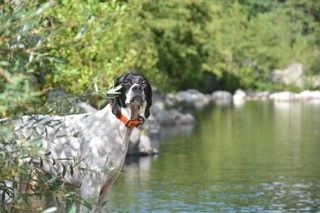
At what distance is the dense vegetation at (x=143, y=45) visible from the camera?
4.36m

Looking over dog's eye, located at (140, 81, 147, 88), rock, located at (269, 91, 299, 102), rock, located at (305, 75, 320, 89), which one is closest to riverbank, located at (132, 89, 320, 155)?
rock, located at (269, 91, 299, 102)

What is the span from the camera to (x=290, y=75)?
64.5 meters

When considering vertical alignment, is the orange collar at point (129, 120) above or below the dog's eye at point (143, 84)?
below

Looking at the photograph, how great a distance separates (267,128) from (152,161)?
10.6 m

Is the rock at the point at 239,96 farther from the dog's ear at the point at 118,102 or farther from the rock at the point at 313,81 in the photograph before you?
the dog's ear at the point at 118,102

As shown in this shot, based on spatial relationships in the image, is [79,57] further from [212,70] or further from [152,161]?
[212,70]

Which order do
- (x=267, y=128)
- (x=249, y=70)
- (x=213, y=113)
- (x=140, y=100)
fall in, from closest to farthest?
(x=140, y=100), (x=267, y=128), (x=213, y=113), (x=249, y=70)

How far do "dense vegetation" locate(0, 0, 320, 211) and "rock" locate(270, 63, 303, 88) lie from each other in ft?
2.35

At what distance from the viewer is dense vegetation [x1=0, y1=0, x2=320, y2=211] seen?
14.3 feet

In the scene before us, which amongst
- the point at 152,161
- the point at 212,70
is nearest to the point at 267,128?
the point at 152,161

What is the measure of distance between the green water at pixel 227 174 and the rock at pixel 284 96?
2645 cm

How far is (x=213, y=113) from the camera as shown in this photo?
40.1 meters

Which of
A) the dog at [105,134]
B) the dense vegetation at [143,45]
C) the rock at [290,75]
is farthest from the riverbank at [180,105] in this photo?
the dog at [105,134]

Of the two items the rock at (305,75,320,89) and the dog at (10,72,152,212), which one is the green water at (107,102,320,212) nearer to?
the dog at (10,72,152,212)
